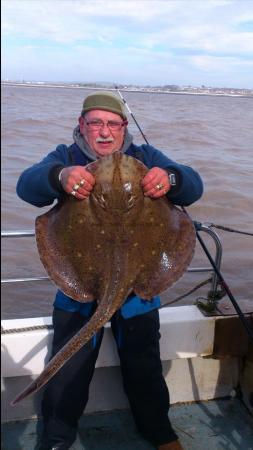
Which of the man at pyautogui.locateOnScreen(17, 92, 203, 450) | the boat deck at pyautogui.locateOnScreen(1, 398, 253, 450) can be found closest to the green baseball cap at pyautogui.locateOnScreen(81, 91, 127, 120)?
the man at pyautogui.locateOnScreen(17, 92, 203, 450)

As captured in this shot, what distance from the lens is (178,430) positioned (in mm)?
3332

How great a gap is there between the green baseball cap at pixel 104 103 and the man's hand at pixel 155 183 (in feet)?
1.98

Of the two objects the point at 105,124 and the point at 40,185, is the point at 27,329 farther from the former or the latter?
the point at 105,124

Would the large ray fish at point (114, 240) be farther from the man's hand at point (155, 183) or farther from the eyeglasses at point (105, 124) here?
the eyeglasses at point (105, 124)

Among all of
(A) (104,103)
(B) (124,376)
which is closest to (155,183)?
(A) (104,103)

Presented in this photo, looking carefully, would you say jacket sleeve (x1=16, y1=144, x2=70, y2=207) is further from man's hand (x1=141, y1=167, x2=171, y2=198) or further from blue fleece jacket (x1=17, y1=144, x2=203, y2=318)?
man's hand (x1=141, y1=167, x2=171, y2=198)

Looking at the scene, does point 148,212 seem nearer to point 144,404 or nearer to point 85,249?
point 85,249

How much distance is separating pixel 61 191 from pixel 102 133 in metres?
0.51

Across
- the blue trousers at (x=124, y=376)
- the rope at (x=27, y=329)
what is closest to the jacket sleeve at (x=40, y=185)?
the blue trousers at (x=124, y=376)

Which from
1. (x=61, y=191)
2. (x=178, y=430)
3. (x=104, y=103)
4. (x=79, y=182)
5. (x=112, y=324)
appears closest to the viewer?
(x=79, y=182)

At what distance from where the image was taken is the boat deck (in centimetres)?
319

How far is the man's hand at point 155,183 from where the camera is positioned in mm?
2189

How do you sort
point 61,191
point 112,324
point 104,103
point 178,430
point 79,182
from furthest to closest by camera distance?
point 178,430 → point 112,324 → point 104,103 → point 61,191 → point 79,182

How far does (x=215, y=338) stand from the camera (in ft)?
11.1
